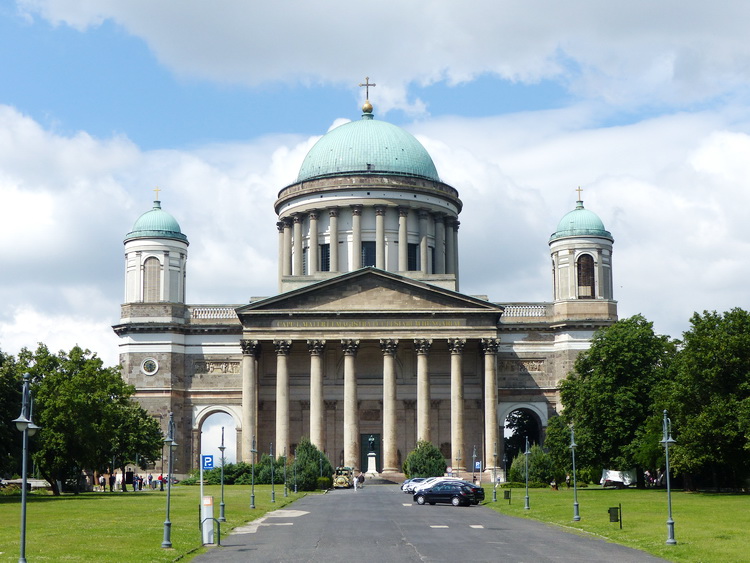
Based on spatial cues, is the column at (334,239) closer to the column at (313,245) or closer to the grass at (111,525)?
the column at (313,245)

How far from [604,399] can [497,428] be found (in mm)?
17407

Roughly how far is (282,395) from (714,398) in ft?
127

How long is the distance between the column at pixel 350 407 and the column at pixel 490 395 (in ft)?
33.6

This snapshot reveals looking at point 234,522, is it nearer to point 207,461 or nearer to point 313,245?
point 207,461

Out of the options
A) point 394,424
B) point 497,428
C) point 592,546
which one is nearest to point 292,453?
point 394,424

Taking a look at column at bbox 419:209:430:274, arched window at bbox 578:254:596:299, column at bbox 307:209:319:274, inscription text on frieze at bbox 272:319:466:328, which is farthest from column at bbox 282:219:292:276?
arched window at bbox 578:254:596:299

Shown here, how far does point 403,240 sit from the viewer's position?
4252 inches

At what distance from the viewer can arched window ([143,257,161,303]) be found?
103 meters

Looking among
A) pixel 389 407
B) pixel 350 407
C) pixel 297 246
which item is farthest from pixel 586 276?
pixel 297 246

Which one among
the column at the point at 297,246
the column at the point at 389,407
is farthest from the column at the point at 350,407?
the column at the point at 297,246

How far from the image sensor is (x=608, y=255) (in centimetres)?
10594

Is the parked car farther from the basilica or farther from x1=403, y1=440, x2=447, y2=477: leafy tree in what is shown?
the basilica

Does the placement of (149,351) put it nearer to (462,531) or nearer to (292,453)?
(292,453)

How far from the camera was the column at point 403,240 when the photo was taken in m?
108
